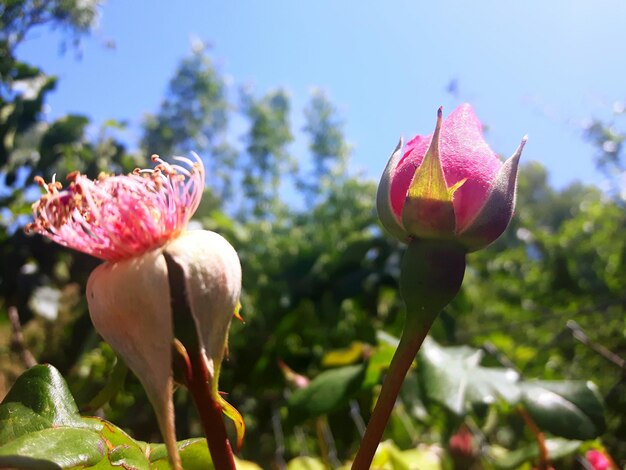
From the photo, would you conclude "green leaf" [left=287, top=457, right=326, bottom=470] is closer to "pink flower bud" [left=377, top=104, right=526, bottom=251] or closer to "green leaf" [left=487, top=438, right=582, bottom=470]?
"green leaf" [left=487, top=438, right=582, bottom=470]

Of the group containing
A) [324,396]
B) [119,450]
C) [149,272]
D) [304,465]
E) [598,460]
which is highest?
[149,272]

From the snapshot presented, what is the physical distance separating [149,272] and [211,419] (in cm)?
10

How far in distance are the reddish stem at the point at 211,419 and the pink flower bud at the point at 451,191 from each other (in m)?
0.18

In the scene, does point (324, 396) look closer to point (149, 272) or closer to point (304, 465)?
point (304, 465)

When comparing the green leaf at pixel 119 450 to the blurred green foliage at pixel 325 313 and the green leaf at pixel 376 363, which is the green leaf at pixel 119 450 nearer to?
the blurred green foliage at pixel 325 313

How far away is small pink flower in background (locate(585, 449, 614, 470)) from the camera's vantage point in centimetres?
100

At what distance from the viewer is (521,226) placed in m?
2.72

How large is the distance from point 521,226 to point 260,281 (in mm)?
1439

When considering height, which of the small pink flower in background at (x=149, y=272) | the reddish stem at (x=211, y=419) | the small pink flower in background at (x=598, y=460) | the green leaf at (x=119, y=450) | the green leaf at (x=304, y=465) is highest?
the small pink flower in background at (x=149, y=272)

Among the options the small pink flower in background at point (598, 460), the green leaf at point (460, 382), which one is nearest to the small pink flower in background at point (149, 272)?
the green leaf at point (460, 382)

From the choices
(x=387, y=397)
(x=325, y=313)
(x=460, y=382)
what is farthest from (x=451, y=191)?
(x=325, y=313)

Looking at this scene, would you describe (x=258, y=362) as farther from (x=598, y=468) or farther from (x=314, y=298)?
(x=598, y=468)

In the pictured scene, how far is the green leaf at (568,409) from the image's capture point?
2.49 ft

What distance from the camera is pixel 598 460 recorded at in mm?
1016
